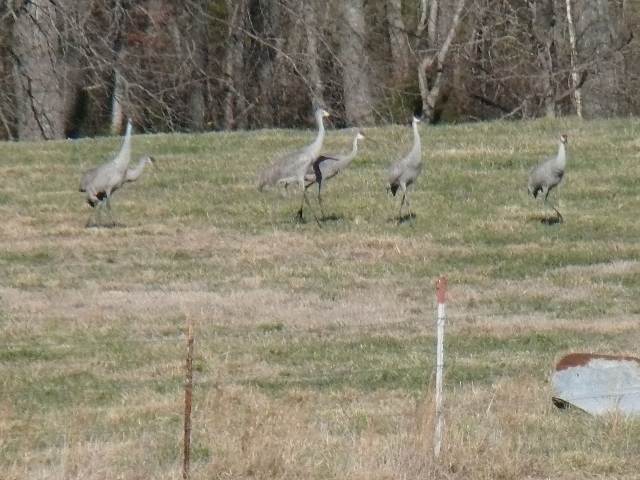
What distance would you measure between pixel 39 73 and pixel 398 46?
11.0 meters

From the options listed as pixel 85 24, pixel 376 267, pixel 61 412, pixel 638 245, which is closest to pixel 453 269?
pixel 376 267

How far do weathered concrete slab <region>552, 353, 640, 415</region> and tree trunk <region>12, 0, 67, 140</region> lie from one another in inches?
751

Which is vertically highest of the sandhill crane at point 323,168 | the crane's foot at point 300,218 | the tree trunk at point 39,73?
the tree trunk at point 39,73

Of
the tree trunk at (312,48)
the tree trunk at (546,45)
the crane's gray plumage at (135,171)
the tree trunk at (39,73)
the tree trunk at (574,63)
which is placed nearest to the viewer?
the crane's gray plumage at (135,171)

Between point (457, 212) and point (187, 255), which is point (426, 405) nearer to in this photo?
point (187, 255)

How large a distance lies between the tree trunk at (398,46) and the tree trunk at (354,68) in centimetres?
336

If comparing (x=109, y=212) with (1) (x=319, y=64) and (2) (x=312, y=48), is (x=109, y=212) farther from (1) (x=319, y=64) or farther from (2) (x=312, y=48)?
(1) (x=319, y=64)

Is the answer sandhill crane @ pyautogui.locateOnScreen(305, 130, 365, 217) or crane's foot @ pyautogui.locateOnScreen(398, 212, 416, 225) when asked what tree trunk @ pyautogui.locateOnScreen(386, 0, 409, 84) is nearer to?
sandhill crane @ pyautogui.locateOnScreen(305, 130, 365, 217)

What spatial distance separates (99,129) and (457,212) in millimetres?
19058

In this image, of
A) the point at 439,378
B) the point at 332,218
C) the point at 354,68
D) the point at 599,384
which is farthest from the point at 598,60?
the point at 439,378

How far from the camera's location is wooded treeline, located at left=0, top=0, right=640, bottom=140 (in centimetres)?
3166

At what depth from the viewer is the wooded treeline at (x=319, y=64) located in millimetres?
31656

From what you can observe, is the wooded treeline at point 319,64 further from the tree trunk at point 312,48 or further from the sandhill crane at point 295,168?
the sandhill crane at point 295,168

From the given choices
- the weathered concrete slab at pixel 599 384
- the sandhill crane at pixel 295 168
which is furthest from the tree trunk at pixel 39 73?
the weathered concrete slab at pixel 599 384
